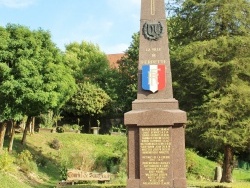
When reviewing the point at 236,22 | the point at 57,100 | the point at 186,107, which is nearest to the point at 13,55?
the point at 57,100

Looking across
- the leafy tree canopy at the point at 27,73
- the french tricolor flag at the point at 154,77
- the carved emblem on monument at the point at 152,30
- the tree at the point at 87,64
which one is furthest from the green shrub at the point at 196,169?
the tree at the point at 87,64

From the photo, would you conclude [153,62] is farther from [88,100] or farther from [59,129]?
[88,100]

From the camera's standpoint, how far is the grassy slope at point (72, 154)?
24.8 metres

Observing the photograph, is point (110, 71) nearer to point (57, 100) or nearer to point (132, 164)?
point (57, 100)

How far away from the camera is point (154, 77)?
12922 millimetres

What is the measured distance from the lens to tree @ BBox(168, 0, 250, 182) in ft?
67.6

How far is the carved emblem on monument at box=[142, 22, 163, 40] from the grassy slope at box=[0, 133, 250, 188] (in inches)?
414

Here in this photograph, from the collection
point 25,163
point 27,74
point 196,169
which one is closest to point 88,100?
point 27,74

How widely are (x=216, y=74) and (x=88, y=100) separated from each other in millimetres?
18557

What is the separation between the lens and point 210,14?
22422 mm

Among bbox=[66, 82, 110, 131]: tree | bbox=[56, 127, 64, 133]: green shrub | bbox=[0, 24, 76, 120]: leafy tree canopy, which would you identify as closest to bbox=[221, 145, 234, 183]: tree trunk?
bbox=[0, 24, 76, 120]: leafy tree canopy

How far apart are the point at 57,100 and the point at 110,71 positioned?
15177 millimetres

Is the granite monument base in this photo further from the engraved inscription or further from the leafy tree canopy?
the leafy tree canopy

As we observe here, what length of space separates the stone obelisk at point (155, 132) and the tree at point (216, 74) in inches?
319
